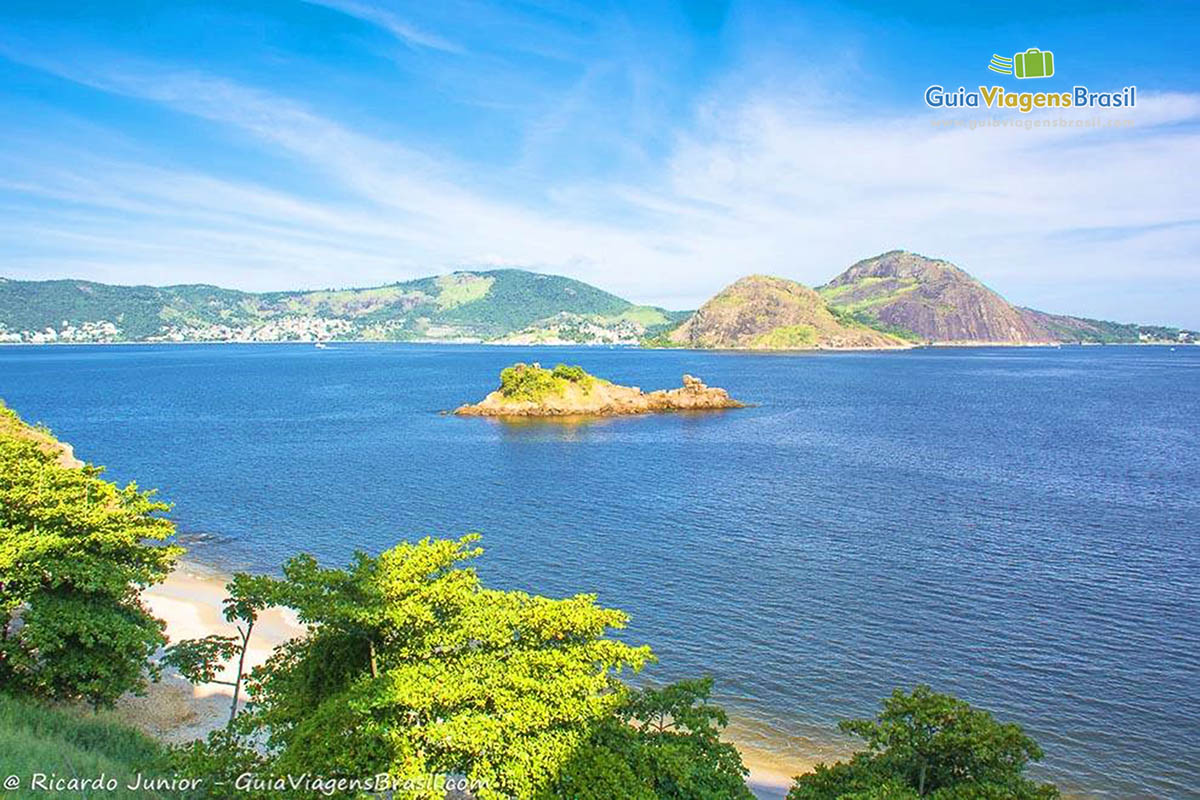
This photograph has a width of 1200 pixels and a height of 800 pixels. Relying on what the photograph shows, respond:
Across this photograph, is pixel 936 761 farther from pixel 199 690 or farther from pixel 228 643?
pixel 199 690

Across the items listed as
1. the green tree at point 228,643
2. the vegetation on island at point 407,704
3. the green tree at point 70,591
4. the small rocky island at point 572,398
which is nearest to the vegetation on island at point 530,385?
the small rocky island at point 572,398

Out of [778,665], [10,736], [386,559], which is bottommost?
[778,665]

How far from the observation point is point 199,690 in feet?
115

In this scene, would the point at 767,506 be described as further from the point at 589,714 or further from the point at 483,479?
the point at 589,714

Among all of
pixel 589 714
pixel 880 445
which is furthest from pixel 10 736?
pixel 880 445

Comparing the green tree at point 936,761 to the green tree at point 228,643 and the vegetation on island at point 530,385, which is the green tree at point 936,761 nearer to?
the green tree at point 228,643

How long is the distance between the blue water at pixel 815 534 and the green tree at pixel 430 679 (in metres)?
15.3

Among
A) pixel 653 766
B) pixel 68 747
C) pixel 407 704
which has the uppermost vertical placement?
pixel 407 704

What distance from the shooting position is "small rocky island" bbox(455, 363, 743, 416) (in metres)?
142

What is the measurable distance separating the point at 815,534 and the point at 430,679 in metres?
47.1

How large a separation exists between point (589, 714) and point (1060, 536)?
55.1 meters

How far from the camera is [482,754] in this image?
18312 millimetres

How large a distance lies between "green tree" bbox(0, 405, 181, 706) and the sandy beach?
2.74 meters

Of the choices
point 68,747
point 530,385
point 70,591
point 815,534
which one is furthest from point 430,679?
point 530,385
